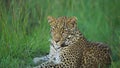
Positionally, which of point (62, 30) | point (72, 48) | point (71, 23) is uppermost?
point (71, 23)

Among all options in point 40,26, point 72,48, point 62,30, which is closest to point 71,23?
point 62,30

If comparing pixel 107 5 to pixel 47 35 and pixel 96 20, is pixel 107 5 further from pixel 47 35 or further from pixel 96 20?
pixel 47 35

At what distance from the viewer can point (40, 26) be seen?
38.8 ft

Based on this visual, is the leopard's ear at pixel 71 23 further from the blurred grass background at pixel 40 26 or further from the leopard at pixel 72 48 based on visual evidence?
the blurred grass background at pixel 40 26

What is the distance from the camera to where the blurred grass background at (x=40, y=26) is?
34.4 ft

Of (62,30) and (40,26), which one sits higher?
(40,26)

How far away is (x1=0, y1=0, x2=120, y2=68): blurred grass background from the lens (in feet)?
A: 34.4

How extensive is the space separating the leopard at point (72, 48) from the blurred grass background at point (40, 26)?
13.6 inches

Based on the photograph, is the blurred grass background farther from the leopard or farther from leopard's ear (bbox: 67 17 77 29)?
leopard's ear (bbox: 67 17 77 29)

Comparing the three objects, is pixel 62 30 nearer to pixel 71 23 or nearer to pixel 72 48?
pixel 71 23

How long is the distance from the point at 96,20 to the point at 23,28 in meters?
3.36

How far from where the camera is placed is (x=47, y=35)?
11633 mm

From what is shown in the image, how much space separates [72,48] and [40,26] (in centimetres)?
192

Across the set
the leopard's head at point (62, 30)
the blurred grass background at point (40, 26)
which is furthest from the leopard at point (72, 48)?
the blurred grass background at point (40, 26)
